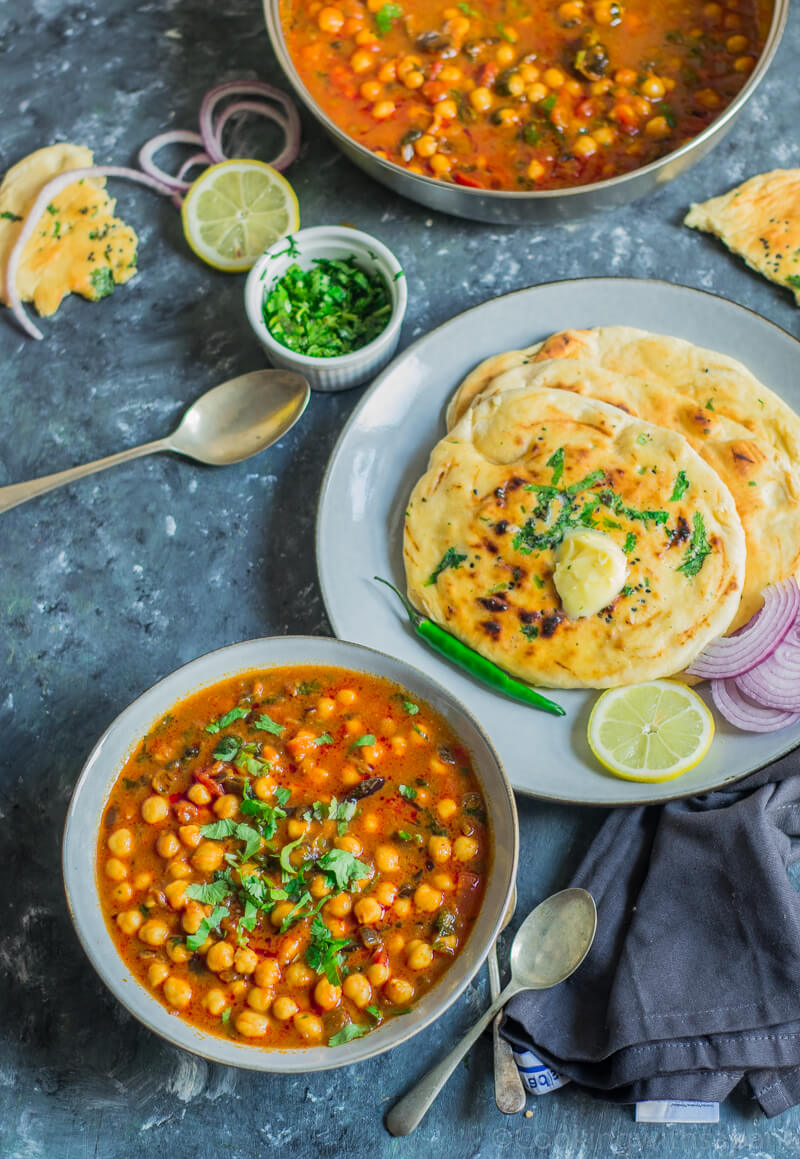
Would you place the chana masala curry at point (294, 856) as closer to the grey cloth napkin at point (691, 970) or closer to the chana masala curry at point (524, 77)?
the grey cloth napkin at point (691, 970)

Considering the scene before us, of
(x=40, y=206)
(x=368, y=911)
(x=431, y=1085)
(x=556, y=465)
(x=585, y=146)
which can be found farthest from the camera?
(x=40, y=206)

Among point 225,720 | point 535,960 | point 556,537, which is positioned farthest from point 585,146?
point 535,960

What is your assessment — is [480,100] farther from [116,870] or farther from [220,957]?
[220,957]

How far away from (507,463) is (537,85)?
6.77 ft

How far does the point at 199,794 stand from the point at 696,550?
2071mm

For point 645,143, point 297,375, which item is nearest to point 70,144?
point 297,375

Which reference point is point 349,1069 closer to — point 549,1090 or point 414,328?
point 549,1090

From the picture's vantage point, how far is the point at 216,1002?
3316 millimetres

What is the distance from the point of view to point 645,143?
4848 millimetres

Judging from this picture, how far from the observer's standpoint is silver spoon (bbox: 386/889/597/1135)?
12.2 ft

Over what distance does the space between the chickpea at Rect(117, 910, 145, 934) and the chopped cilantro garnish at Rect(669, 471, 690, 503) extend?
8.17ft

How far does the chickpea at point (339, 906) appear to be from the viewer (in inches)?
134

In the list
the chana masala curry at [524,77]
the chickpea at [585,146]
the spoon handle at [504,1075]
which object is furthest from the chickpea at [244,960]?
the chickpea at [585,146]

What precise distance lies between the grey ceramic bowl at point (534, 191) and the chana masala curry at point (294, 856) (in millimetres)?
2217
